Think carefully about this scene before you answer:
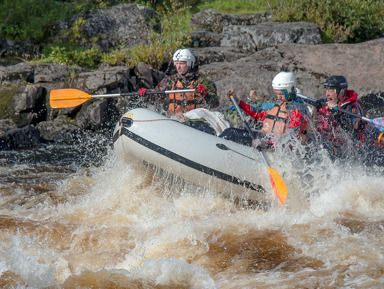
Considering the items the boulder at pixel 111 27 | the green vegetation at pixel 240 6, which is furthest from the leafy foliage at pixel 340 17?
the boulder at pixel 111 27

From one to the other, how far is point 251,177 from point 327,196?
94 centimetres

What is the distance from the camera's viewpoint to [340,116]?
21.6ft

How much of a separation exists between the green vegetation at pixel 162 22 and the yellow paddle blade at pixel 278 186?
5.77m

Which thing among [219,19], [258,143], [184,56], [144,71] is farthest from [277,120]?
[219,19]

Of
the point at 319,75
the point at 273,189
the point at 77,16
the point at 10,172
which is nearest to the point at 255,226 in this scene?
the point at 273,189

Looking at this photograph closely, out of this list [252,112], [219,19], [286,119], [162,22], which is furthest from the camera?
[219,19]

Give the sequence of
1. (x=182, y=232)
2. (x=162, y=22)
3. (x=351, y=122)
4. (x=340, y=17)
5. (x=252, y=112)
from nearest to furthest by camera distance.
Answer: (x=182, y=232) → (x=252, y=112) → (x=351, y=122) → (x=162, y=22) → (x=340, y=17)

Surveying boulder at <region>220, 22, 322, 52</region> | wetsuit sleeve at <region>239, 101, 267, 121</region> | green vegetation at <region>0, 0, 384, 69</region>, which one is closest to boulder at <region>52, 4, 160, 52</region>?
green vegetation at <region>0, 0, 384, 69</region>

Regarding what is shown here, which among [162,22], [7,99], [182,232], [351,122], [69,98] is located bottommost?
[182,232]

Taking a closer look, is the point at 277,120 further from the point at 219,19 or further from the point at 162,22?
the point at 219,19

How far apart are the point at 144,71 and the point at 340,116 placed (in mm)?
4736

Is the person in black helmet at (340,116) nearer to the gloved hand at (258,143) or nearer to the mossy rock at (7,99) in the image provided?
the gloved hand at (258,143)

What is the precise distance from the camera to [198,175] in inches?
220

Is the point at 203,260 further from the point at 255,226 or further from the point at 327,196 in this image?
the point at 327,196
